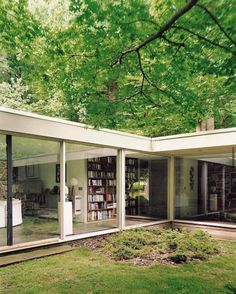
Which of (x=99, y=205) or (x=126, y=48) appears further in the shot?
Answer: (x=99, y=205)

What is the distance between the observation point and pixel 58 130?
720cm

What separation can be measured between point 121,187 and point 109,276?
13.1 ft

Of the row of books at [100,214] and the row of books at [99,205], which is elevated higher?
the row of books at [99,205]

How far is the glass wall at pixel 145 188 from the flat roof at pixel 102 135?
1.60 feet

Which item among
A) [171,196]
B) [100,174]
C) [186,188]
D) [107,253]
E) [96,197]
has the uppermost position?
[100,174]

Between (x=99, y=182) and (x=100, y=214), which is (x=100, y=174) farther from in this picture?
(x=100, y=214)

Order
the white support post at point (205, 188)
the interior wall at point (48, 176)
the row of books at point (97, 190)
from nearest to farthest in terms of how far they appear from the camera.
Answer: the interior wall at point (48, 176)
the row of books at point (97, 190)
the white support post at point (205, 188)

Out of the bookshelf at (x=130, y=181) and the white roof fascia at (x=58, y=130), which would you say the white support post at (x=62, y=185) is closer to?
the white roof fascia at (x=58, y=130)

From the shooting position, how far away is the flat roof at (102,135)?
6.41 m

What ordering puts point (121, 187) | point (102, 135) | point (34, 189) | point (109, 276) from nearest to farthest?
A: point (109, 276)
point (34, 189)
point (102, 135)
point (121, 187)

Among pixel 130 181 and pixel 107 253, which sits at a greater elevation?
pixel 130 181

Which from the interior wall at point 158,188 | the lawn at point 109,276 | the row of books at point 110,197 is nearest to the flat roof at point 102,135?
the interior wall at point 158,188

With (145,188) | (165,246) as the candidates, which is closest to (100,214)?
(145,188)

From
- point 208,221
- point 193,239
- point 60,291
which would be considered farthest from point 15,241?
point 208,221
